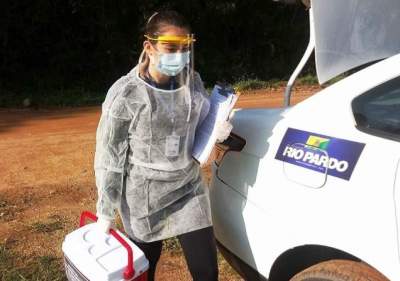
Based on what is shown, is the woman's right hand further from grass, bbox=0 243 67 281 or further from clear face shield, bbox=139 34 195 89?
grass, bbox=0 243 67 281

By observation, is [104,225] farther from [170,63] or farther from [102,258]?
[170,63]

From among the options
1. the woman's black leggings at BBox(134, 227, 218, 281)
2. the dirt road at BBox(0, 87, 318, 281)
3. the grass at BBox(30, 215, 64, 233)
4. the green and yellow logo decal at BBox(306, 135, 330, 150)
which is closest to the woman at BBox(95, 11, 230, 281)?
the woman's black leggings at BBox(134, 227, 218, 281)

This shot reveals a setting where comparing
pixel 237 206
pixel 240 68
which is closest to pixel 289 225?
pixel 237 206

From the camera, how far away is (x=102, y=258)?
8.54 ft

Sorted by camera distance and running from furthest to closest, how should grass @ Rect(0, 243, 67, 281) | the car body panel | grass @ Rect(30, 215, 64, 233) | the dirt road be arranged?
grass @ Rect(30, 215, 64, 233), the dirt road, grass @ Rect(0, 243, 67, 281), the car body panel

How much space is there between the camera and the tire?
224 cm

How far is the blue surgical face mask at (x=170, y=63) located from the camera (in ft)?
8.87

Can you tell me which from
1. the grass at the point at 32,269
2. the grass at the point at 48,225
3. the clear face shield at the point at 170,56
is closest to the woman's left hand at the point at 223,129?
the clear face shield at the point at 170,56

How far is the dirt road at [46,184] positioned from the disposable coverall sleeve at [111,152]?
1.24 m

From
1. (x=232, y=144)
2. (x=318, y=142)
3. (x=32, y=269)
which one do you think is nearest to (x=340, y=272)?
(x=318, y=142)

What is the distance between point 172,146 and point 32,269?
1673 mm

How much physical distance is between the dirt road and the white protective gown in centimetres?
116

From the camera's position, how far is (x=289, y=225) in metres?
2.51

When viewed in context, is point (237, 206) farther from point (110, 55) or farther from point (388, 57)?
point (110, 55)
